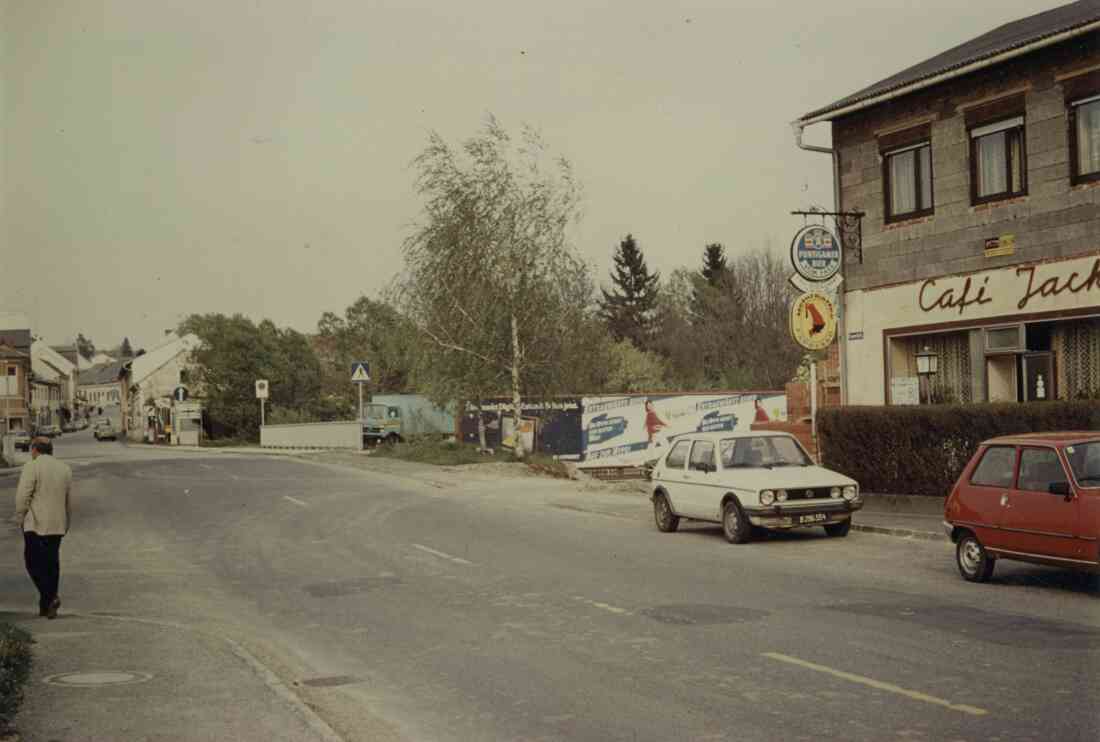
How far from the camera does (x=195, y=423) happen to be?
7825 centimetres

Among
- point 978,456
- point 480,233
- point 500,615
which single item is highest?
point 480,233

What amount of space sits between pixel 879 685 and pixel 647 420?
119 ft

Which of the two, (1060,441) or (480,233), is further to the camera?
(480,233)

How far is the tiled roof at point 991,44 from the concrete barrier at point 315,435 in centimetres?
2948

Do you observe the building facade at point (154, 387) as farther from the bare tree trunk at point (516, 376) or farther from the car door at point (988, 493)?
the car door at point (988, 493)

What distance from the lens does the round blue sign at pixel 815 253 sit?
2173 centimetres

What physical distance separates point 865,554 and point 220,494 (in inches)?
680

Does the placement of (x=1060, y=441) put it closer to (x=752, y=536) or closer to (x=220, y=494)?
(x=752, y=536)

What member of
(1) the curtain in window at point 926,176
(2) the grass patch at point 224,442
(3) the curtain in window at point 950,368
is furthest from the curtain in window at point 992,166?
(2) the grass patch at point 224,442

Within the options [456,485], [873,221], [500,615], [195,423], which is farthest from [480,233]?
[195,423]

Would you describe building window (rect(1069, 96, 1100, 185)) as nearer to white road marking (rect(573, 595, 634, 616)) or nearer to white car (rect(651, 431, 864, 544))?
white car (rect(651, 431, 864, 544))

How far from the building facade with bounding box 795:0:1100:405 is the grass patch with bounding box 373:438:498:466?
15.9 m

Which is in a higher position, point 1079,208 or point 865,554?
point 1079,208

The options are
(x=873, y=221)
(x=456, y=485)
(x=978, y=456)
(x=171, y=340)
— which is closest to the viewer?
(x=978, y=456)
